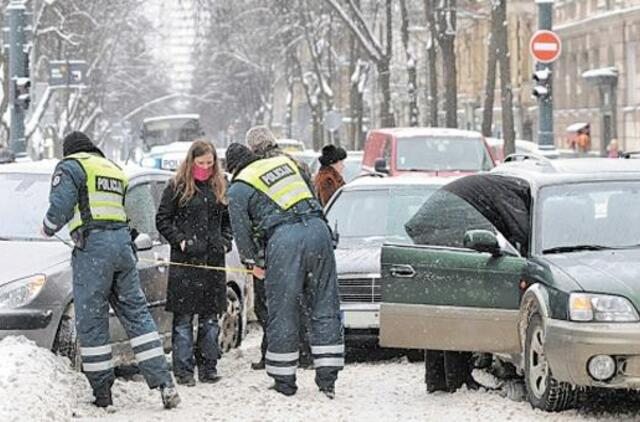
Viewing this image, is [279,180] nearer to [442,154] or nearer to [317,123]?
[442,154]

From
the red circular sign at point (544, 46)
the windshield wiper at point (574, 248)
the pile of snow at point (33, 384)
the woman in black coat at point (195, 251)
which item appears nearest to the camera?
the pile of snow at point (33, 384)

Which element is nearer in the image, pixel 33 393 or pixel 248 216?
pixel 33 393

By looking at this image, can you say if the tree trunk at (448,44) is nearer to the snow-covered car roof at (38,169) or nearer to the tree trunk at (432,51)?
the tree trunk at (432,51)

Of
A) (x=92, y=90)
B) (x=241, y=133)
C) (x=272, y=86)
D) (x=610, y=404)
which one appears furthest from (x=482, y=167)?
(x=241, y=133)

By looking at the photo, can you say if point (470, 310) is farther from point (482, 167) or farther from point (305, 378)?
point (482, 167)

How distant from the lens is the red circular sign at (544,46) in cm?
2612

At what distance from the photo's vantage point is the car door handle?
10.5 m

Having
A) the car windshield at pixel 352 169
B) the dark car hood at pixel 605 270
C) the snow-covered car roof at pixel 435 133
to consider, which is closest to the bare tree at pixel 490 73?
the car windshield at pixel 352 169

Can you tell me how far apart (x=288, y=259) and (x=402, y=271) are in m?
0.71

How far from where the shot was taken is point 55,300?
35.0 ft

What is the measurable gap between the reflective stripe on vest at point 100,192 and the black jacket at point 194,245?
4.63 feet

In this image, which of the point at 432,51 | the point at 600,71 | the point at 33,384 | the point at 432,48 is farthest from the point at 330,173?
the point at 600,71

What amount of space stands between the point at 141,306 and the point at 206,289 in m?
1.56

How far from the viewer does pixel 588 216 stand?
1045 cm
